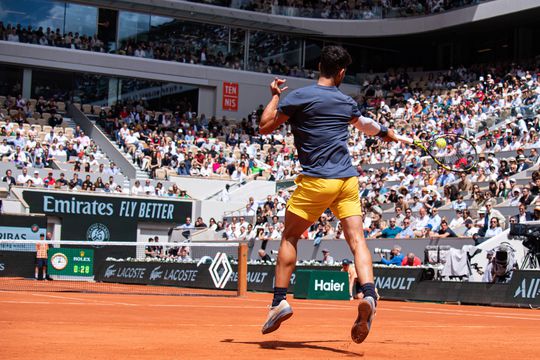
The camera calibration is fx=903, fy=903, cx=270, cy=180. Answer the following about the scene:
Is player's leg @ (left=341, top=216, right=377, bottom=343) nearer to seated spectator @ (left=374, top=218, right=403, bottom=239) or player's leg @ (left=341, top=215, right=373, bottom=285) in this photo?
player's leg @ (left=341, top=215, right=373, bottom=285)

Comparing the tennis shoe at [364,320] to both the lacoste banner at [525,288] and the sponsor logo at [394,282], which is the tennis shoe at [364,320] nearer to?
the lacoste banner at [525,288]

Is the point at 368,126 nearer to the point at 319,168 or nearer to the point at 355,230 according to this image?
the point at 319,168

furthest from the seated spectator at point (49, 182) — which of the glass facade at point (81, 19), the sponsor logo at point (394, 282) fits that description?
the sponsor logo at point (394, 282)

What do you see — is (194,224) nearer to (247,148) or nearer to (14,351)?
(247,148)

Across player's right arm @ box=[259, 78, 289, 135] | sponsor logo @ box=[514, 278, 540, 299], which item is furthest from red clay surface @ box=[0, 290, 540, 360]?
sponsor logo @ box=[514, 278, 540, 299]

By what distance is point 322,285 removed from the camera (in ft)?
77.5

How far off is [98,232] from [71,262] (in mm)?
6665

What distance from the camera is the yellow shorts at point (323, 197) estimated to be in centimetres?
729

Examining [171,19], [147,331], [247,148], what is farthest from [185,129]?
[147,331]

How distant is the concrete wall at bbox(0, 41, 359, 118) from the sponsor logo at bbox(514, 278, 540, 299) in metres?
35.6

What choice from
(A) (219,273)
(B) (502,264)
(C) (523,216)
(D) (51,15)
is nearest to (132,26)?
(D) (51,15)

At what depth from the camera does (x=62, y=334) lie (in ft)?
24.8

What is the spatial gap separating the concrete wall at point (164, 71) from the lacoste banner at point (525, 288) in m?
35.4

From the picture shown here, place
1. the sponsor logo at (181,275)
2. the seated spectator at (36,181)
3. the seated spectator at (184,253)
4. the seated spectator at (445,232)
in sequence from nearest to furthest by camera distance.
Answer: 1. the seated spectator at (445,232)
2. the sponsor logo at (181,275)
3. the seated spectator at (184,253)
4. the seated spectator at (36,181)
